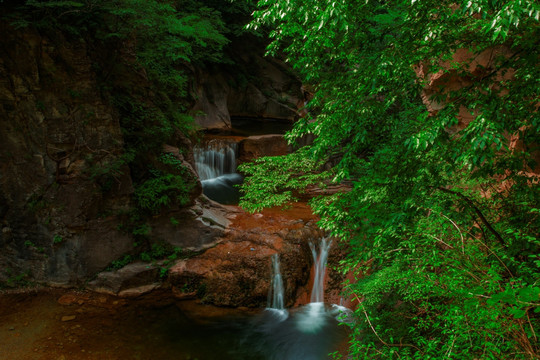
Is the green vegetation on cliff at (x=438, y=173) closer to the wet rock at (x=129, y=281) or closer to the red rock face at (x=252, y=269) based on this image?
the red rock face at (x=252, y=269)

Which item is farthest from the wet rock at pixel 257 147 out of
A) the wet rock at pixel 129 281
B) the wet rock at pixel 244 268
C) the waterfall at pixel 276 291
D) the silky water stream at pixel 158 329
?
the wet rock at pixel 129 281

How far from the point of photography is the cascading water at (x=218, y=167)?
12898 mm

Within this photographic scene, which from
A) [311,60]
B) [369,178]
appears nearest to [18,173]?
[311,60]

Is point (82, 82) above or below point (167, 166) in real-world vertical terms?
above

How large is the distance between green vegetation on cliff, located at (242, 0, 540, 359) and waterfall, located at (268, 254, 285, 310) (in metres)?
3.35

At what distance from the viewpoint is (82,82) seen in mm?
6863

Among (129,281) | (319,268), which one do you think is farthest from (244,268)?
(129,281)

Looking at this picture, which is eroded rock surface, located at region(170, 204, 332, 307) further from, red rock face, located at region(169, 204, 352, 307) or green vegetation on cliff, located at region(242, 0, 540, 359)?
green vegetation on cliff, located at region(242, 0, 540, 359)

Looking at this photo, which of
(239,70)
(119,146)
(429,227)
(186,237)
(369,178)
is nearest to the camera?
(429,227)

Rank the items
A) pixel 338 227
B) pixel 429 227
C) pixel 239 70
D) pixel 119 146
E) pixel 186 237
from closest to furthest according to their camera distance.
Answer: pixel 429 227 < pixel 338 227 < pixel 119 146 < pixel 186 237 < pixel 239 70

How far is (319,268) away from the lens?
816 centimetres

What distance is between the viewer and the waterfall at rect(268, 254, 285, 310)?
756 cm

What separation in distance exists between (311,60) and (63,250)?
23.2 ft

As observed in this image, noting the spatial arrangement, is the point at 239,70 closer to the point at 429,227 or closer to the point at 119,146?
the point at 119,146
